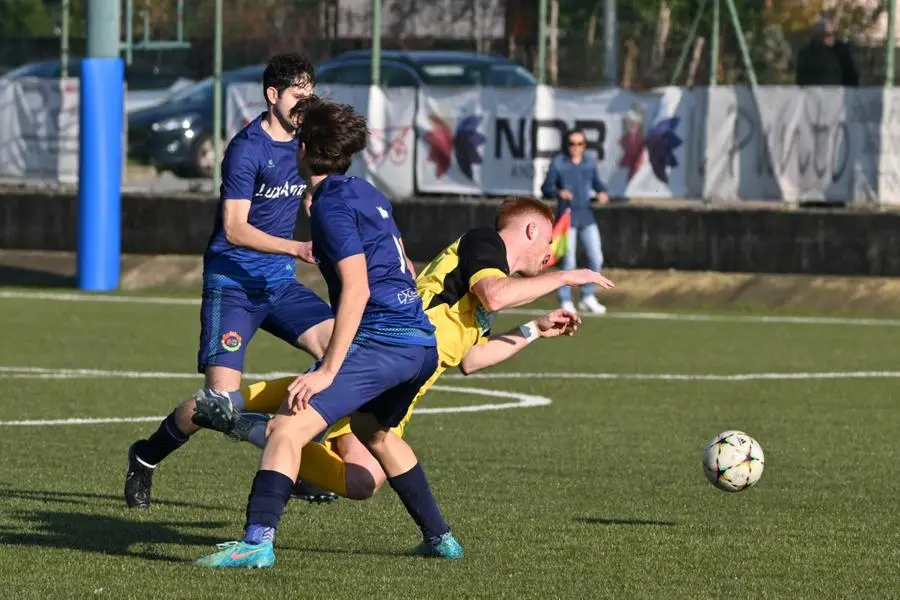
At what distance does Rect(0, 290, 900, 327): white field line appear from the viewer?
65.8 feet

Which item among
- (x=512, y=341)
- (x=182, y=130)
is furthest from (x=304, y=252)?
(x=182, y=130)

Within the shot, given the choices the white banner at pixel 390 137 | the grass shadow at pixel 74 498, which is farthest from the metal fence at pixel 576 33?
the grass shadow at pixel 74 498

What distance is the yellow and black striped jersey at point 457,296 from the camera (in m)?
7.61

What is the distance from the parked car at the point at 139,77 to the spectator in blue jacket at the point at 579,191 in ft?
20.5

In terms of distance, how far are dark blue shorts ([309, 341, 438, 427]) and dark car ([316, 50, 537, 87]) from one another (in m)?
15.9

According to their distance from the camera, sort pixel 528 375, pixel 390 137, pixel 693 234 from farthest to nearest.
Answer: pixel 390 137 → pixel 693 234 → pixel 528 375

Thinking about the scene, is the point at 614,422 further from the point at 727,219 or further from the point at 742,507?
the point at 727,219

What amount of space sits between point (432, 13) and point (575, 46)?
1967 millimetres

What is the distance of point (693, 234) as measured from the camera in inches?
858

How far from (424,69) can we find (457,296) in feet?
52.1

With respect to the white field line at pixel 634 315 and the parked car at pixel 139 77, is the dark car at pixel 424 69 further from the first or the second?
the white field line at pixel 634 315

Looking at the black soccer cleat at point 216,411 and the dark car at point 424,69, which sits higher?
the dark car at point 424,69

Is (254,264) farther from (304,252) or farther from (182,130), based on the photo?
(182,130)

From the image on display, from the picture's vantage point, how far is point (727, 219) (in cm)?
2173
